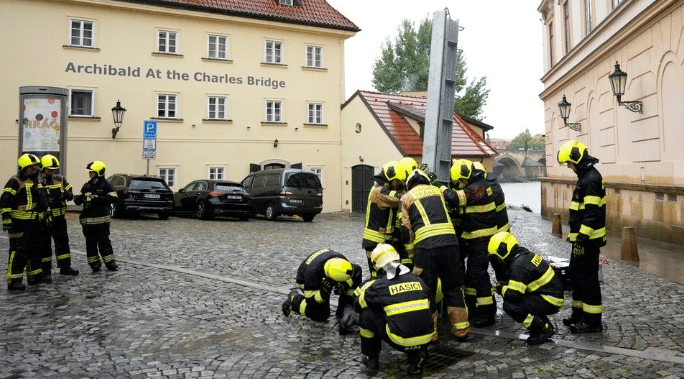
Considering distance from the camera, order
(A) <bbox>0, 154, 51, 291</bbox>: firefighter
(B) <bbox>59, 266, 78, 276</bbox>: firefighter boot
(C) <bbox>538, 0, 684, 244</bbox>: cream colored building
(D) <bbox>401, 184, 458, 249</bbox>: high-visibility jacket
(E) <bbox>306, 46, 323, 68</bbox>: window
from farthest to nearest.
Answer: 1. (E) <bbox>306, 46, 323, 68</bbox>: window
2. (C) <bbox>538, 0, 684, 244</bbox>: cream colored building
3. (B) <bbox>59, 266, 78, 276</bbox>: firefighter boot
4. (A) <bbox>0, 154, 51, 291</bbox>: firefighter
5. (D) <bbox>401, 184, 458, 249</bbox>: high-visibility jacket

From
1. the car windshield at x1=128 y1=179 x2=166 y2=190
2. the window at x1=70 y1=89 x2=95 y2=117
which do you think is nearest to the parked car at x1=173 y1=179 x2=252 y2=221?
the car windshield at x1=128 y1=179 x2=166 y2=190

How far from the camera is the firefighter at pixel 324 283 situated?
19.2ft

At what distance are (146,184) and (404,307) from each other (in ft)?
51.0

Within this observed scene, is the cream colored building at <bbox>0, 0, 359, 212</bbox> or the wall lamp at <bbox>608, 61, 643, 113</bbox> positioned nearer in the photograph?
the wall lamp at <bbox>608, 61, 643, 113</bbox>

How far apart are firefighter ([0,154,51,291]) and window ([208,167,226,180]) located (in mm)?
17065

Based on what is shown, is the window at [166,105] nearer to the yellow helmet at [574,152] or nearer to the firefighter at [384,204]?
the firefighter at [384,204]

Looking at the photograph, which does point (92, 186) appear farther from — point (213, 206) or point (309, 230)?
point (213, 206)

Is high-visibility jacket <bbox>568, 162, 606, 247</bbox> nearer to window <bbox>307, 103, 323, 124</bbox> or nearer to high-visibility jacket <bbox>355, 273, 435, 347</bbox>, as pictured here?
high-visibility jacket <bbox>355, 273, 435, 347</bbox>

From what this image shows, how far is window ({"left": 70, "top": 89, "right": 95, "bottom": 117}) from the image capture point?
74.2ft

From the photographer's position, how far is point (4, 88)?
2145 centimetres

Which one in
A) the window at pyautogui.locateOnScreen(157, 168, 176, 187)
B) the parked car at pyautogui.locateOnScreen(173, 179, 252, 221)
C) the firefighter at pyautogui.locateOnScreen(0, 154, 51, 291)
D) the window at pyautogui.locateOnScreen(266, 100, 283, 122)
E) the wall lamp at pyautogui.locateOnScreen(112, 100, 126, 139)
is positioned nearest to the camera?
the firefighter at pyautogui.locateOnScreen(0, 154, 51, 291)

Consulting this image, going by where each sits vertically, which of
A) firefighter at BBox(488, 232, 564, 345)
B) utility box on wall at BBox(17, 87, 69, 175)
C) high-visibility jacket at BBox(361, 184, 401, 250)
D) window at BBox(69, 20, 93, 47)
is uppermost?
window at BBox(69, 20, 93, 47)

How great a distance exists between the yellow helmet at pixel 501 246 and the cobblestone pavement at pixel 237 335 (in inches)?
34.3

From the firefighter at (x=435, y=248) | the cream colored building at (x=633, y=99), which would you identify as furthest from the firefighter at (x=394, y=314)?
the cream colored building at (x=633, y=99)
